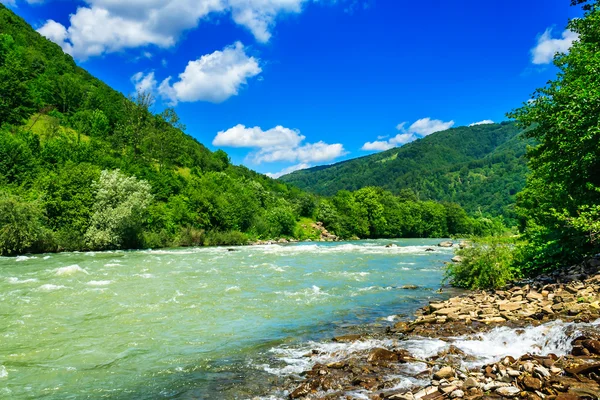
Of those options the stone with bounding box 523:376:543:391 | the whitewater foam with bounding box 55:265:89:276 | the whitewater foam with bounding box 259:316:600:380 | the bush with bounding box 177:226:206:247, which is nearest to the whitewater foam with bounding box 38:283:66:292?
the whitewater foam with bounding box 55:265:89:276

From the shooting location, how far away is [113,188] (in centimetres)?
5141

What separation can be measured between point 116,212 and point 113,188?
519 cm

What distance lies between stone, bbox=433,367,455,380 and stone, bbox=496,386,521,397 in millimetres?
1199

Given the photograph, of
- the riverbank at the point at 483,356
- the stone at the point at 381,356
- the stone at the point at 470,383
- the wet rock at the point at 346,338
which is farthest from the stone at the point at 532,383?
the wet rock at the point at 346,338

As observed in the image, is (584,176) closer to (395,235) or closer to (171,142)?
(171,142)

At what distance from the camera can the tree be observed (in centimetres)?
4684

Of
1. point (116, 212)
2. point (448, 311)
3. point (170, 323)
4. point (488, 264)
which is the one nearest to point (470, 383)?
point (448, 311)

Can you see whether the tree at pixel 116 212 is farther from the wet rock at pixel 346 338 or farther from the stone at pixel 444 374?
the stone at pixel 444 374

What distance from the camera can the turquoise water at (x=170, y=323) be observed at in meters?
8.72

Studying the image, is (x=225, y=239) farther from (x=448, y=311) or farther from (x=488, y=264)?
(x=448, y=311)

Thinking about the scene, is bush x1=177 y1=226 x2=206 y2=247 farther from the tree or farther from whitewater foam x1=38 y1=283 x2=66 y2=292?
whitewater foam x1=38 y1=283 x2=66 y2=292

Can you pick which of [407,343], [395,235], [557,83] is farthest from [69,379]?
[395,235]

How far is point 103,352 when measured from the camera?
10.7 meters

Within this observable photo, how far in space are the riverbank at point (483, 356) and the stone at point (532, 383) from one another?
0.05 ft
